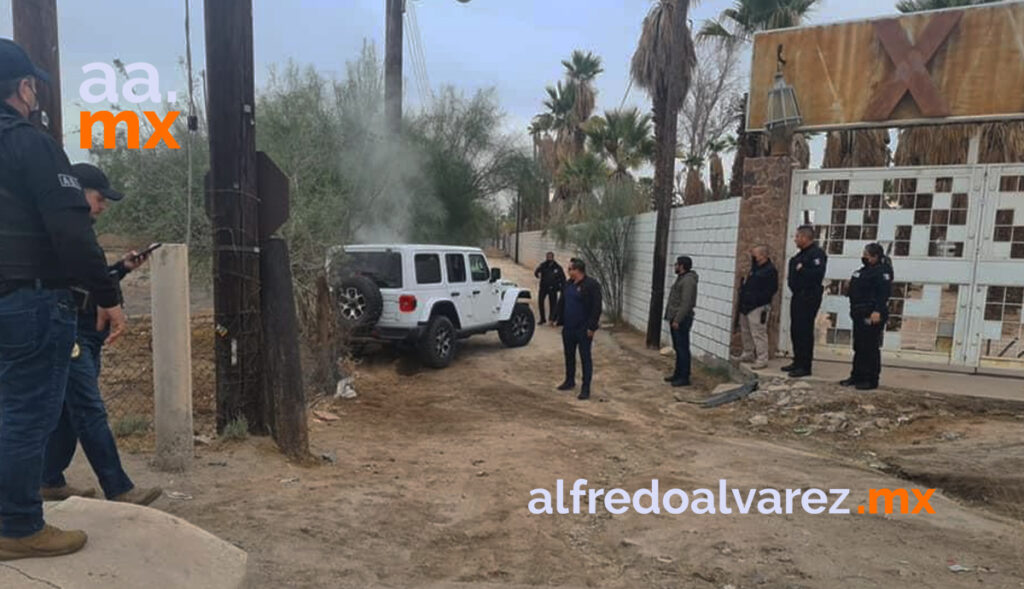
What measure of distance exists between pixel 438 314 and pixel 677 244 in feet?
15.1

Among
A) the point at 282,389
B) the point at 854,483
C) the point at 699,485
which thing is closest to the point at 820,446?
the point at 854,483

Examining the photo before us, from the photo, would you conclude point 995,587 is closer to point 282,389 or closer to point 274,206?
point 282,389

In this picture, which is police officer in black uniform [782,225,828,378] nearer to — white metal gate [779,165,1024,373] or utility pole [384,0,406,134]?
white metal gate [779,165,1024,373]

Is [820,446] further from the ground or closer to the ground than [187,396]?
closer to the ground

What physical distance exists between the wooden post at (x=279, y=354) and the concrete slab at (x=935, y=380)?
5583 mm

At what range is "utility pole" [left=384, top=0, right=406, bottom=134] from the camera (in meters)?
13.9

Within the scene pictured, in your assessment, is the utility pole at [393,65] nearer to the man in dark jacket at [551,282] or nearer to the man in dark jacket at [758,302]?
the man in dark jacket at [551,282]

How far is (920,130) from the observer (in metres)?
14.6

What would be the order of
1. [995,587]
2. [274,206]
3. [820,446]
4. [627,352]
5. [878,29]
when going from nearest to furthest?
[995,587]
[274,206]
[820,446]
[878,29]
[627,352]

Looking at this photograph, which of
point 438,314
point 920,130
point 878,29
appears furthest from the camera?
point 920,130

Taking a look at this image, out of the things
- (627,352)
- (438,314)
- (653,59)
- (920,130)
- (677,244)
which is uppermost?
(653,59)

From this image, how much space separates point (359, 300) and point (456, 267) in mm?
1782

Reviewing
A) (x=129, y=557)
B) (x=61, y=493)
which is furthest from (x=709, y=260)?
(x=129, y=557)

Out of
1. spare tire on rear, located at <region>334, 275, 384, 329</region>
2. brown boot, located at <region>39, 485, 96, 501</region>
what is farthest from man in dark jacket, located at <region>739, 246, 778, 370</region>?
brown boot, located at <region>39, 485, 96, 501</region>
